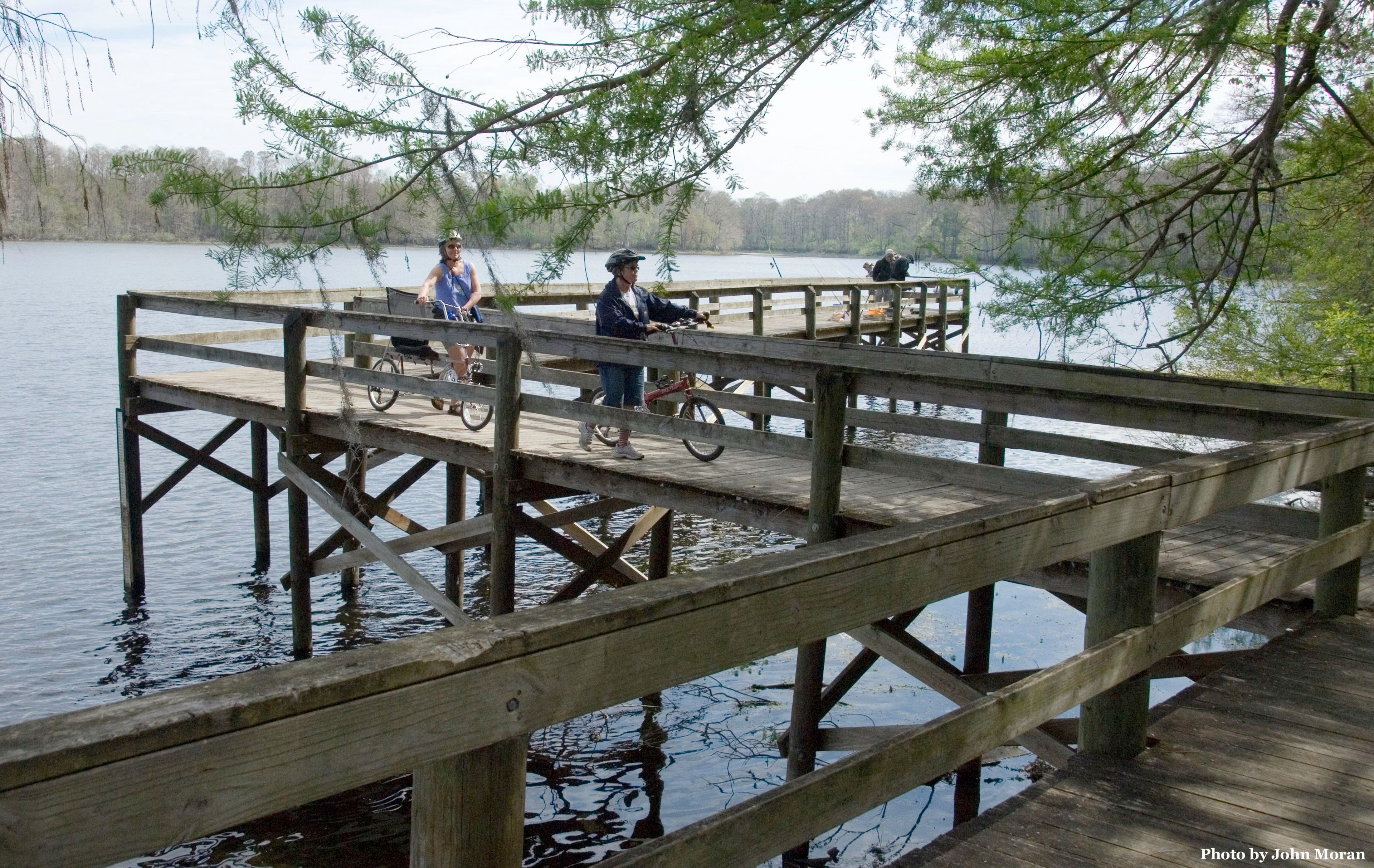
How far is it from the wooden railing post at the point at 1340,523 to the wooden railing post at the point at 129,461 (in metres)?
11.0

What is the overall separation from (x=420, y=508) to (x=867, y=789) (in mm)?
15978

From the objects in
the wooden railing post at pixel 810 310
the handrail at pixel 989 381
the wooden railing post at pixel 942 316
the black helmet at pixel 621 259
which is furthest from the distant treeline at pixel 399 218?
the wooden railing post at pixel 942 316

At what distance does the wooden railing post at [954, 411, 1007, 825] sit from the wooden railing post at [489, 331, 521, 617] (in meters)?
3.01

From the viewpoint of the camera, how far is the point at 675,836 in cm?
196

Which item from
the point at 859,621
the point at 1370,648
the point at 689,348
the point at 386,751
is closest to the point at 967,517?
the point at 859,621

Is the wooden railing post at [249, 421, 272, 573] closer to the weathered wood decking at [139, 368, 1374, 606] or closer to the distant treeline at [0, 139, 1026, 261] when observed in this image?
the weathered wood decking at [139, 368, 1374, 606]

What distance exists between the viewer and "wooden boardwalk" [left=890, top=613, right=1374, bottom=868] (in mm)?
2742

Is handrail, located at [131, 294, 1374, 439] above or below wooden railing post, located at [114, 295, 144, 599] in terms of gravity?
above

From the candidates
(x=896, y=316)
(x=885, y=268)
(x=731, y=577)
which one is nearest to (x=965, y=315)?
(x=885, y=268)

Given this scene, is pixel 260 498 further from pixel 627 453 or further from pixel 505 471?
pixel 627 453

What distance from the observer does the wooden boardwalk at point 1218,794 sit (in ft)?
9.00

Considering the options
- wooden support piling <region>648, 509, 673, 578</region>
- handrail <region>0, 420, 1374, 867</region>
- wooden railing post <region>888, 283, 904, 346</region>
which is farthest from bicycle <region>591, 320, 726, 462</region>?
wooden railing post <region>888, 283, 904, 346</region>

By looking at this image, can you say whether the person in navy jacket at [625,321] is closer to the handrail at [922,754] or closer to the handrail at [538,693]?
the handrail at [922,754]

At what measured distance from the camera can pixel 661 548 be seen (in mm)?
9680
